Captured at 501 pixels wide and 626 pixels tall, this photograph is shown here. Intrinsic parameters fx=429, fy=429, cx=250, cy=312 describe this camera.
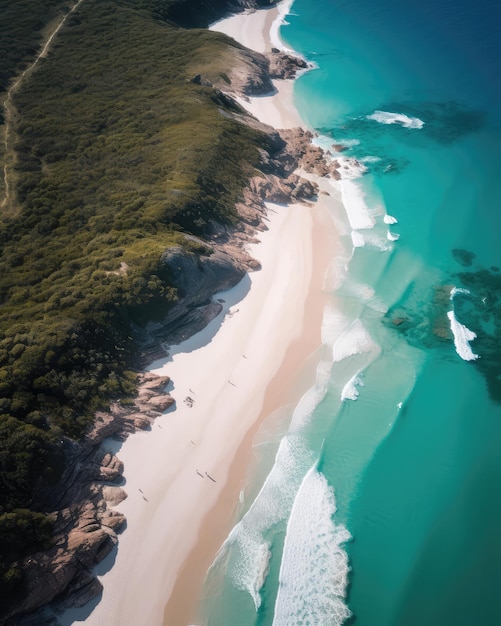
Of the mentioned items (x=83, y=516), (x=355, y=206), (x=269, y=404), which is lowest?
(x=83, y=516)

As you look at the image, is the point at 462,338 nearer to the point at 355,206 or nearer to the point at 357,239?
the point at 357,239

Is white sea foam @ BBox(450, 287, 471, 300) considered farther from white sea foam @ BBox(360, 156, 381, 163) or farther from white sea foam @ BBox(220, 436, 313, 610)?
white sea foam @ BBox(360, 156, 381, 163)

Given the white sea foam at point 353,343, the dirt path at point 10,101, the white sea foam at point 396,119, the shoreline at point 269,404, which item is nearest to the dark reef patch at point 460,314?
the white sea foam at point 353,343

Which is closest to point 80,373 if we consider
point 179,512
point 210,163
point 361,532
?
point 179,512

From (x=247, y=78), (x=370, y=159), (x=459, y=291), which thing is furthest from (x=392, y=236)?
(x=247, y=78)

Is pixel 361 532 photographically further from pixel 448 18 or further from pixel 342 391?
pixel 448 18
